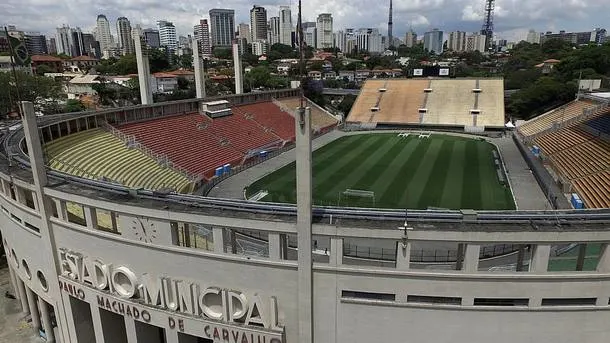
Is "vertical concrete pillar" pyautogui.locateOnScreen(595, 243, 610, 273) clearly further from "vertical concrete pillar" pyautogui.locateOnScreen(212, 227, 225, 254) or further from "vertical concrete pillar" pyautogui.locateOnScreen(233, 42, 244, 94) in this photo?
"vertical concrete pillar" pyautogui.locateOnScreen(233, 42, 244, 94)

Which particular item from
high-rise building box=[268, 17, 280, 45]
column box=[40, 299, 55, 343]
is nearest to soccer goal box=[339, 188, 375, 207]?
column box=[40, 299, 55, 343]

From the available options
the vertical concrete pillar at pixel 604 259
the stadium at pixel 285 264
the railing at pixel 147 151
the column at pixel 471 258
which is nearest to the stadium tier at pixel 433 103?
the stadium at pixel 285 264

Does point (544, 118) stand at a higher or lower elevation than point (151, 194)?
lower

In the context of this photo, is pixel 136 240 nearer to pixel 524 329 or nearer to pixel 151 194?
pixel 151 194

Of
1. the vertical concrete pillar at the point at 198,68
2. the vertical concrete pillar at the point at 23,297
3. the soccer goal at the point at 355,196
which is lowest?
the vertical concrete pillar at the point at 23,297

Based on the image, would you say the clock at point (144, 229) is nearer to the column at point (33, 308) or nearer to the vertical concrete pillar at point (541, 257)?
the column at point (33, 308)

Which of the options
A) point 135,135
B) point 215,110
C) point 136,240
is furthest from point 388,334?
point 215,110
